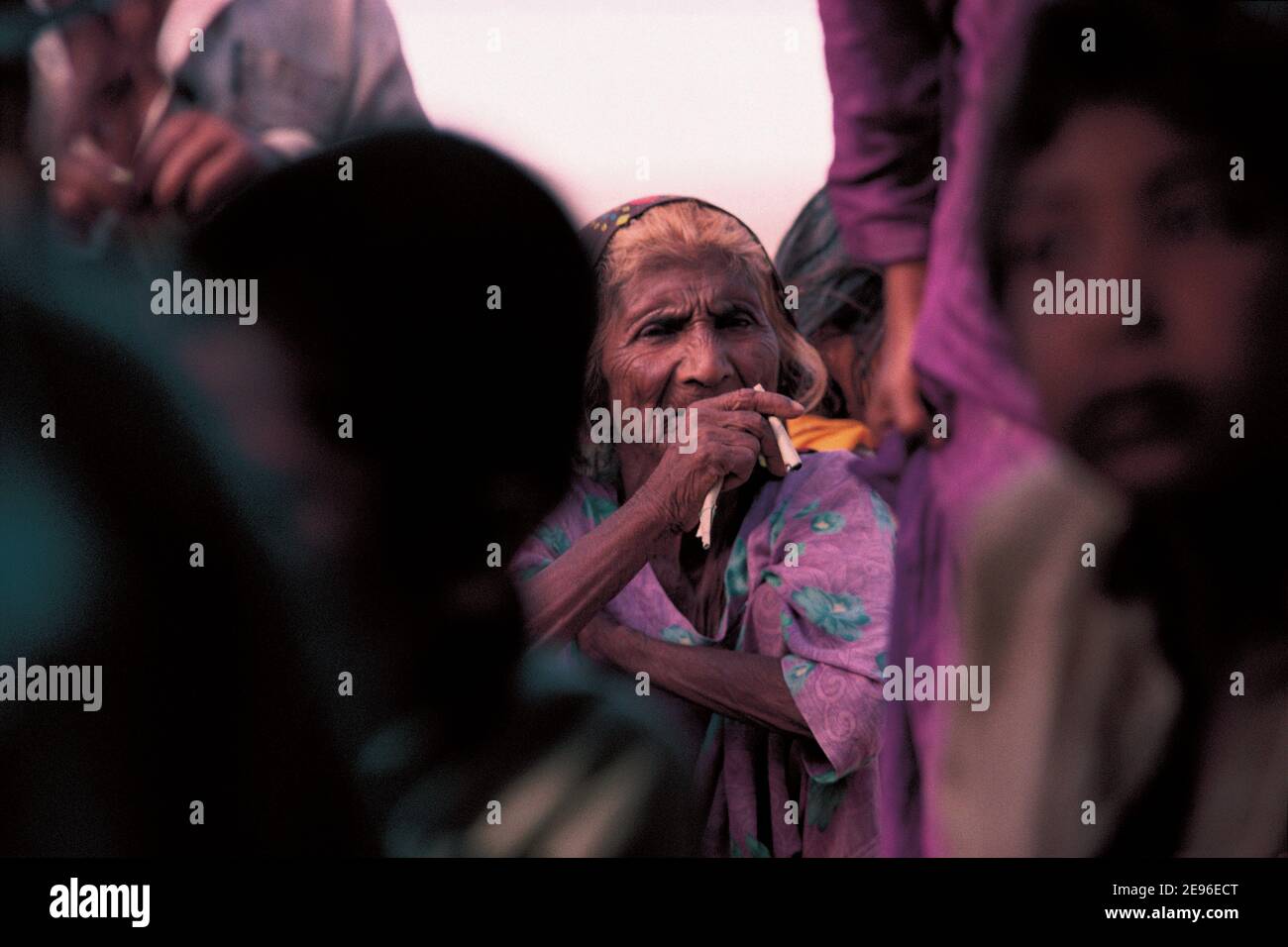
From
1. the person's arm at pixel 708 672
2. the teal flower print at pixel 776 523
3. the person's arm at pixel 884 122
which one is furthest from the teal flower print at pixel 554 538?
the person's arm at pixel 884 122

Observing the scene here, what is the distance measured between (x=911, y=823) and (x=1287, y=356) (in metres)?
0.96

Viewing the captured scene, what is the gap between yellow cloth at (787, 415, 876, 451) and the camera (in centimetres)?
229

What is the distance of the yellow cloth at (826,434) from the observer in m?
2.29

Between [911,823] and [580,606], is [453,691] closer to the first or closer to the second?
[580,606]

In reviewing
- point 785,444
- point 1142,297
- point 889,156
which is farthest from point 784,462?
point 1142,297

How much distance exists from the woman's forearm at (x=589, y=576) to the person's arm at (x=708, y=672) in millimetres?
35

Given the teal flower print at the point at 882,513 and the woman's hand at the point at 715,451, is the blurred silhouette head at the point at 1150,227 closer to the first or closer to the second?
the teal flower print at the point at 882,513

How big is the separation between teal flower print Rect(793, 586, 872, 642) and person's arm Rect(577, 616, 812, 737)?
10cm

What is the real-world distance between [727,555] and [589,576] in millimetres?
228

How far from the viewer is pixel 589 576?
7.40 feet

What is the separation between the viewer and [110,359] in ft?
7.45
